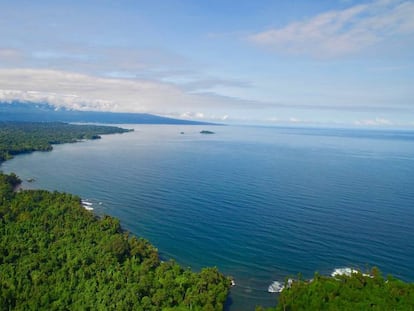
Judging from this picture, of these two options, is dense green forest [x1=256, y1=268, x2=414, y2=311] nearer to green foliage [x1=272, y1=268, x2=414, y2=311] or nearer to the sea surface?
green foliage [x1=272, y1=268, x2=414, y2=311]

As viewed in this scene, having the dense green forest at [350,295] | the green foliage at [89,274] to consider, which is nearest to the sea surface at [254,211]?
the dense green forest at [350,295]

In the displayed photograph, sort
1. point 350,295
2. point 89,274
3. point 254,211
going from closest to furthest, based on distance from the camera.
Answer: point 350,295 → point 89,274 → point 254,211

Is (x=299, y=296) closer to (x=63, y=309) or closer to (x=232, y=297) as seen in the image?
(x=232, y=297)

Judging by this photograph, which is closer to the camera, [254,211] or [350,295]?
[350,295]

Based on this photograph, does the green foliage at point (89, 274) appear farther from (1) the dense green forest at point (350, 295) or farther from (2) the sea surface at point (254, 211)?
(1) the dense green forest at point (350, 295)

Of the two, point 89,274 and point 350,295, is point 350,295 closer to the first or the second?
point 350,295

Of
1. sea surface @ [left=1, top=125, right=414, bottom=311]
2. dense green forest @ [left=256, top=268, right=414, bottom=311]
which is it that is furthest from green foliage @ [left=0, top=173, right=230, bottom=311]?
dense green forest @ [left=256, top=268, right=414, bottom=311]

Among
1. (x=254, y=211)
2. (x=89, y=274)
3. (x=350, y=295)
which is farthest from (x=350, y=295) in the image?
(x=254, y=211)

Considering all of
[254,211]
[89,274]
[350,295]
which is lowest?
[89,274]

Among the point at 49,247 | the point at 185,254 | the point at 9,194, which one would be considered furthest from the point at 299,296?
the point at 9,194

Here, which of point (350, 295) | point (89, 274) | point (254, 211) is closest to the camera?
point (350, 295)
